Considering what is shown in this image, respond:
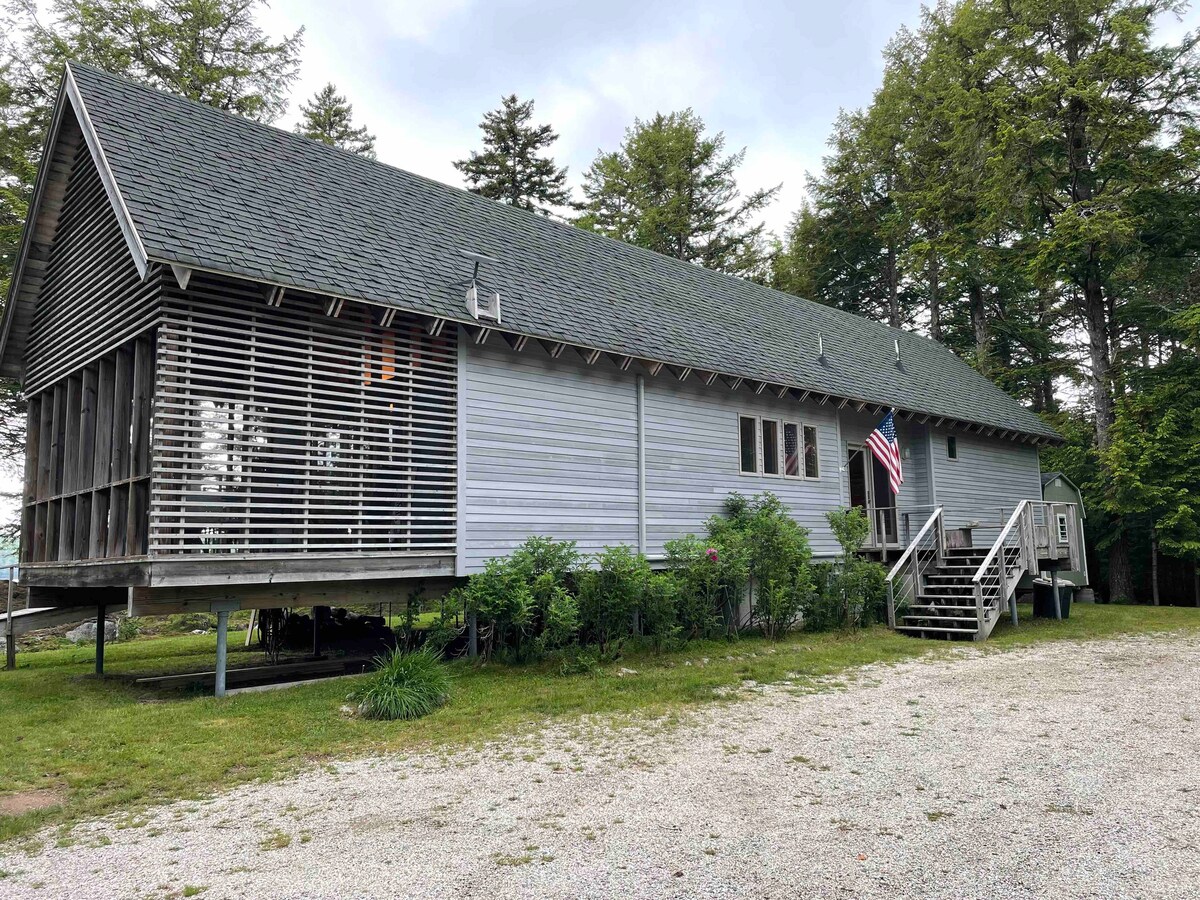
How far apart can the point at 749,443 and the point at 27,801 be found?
1153cm

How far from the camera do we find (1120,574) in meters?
22.4

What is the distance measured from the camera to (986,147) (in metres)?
23.0

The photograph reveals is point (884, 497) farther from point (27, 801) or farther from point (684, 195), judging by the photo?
point (684, 195)

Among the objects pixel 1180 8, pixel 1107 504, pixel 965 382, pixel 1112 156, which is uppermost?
pixel 1180 8

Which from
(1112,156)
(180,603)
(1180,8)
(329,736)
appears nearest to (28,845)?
(329,736)

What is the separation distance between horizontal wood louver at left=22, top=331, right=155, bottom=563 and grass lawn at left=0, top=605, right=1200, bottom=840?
1.76 metres

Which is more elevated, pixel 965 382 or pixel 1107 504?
pixel 965 382

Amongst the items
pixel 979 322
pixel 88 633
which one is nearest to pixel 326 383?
pixel 88 633

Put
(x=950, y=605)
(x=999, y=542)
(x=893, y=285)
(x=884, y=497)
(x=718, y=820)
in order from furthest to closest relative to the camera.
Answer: (x=893, y=285) < (x=884, y=497) < (x=950, y=605) < (x=999, y=542) < (x=718, y=820)

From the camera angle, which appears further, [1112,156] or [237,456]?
[1112,156]

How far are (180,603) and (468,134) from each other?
30.6 metres

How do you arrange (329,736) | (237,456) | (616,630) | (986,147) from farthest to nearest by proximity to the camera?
1. (986,147)
2. (616,630)
3. (237,456)
4. (329,736)

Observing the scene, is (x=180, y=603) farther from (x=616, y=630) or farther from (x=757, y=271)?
(x=757, y=271)

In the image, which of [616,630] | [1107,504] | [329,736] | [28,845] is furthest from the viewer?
[1107,504]
